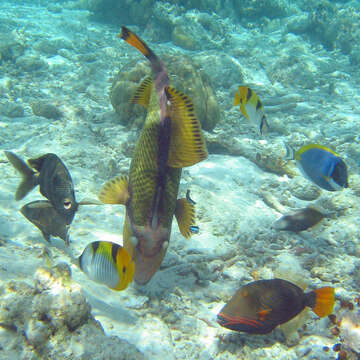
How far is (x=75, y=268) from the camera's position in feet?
9.41

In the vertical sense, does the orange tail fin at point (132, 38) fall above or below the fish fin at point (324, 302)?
above

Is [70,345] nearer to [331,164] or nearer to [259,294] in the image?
[259,294]

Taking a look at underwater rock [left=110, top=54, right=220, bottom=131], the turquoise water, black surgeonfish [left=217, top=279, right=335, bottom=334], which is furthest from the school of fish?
underwater rock [left=110, top=54, right=220, bottom=131]

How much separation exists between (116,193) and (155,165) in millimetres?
478

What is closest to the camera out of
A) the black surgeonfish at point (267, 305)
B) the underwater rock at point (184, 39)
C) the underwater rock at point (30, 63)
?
the black surgeonfish at point (267, 305)

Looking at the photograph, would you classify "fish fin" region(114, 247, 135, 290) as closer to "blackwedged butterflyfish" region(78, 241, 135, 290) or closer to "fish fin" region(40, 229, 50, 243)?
"blackwedged butterflyfish" region(78, 241, 135, 290)

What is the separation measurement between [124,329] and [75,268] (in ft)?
3.01

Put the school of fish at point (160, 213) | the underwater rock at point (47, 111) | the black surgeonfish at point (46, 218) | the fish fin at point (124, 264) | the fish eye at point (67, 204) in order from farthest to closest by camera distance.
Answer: the underwater rock at point (47, 111) → the black surgeonfish at point (46, 218) → the fish eye at point (67, 204) → the fish fin at point (124, 264) → the school of fish at point (160, 213)

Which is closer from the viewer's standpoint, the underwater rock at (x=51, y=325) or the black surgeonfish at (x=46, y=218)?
the underwater rock at (x=51, y=325)

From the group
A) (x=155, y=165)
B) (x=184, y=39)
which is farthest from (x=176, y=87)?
(x=184, y=39)

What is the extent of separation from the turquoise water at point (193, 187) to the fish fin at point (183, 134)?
18.8 inches

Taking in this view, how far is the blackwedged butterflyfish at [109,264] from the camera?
6.46 feet

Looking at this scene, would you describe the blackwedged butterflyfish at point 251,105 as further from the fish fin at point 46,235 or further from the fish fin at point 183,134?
the fish fin at point 46,235

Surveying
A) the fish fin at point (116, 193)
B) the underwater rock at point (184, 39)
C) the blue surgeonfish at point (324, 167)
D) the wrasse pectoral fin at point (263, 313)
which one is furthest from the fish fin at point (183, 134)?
the underwater rock at point (184, 39)
